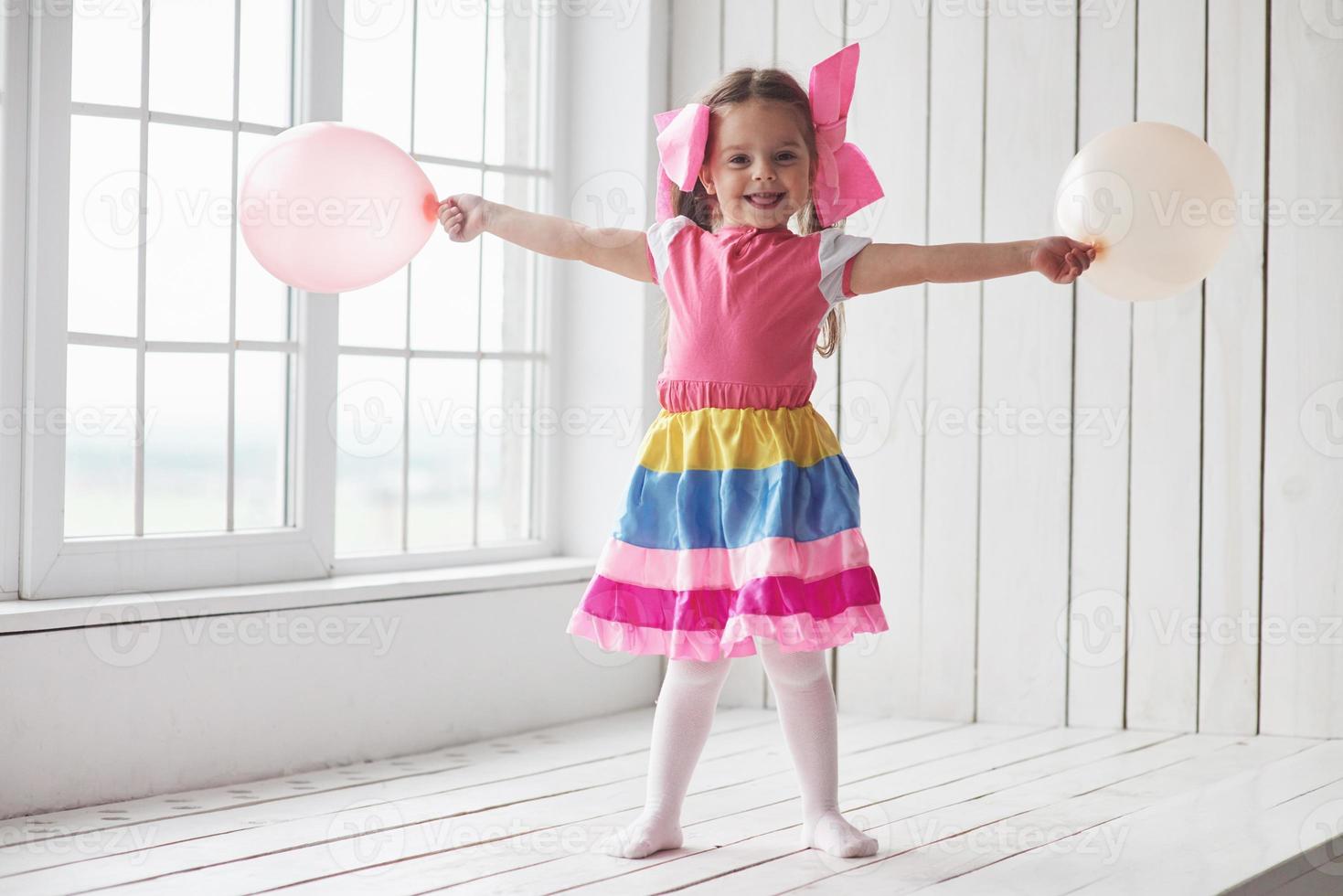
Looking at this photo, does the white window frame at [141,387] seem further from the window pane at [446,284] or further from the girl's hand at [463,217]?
the girl's hand at [463,217]

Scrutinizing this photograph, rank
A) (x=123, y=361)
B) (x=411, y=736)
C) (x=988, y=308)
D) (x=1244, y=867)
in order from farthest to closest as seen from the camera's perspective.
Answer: (x=988, y=308) < (x=411, y=736) < (x=123, y=361) < (x=1244, y=867)

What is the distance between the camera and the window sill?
1.93m

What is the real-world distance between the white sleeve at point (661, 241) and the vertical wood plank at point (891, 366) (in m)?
0.94

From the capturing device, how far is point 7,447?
1.97 metres

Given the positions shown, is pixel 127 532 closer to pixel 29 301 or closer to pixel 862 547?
pixel 29 301

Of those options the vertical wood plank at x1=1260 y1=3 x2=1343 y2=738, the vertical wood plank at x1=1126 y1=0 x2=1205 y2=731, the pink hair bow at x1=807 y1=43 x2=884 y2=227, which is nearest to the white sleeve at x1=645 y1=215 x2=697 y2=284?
the pink hair bow at x1=807 y1=43 x2=884 y2=227

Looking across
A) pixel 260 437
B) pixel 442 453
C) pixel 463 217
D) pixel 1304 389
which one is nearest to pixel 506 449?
pixel 442 453

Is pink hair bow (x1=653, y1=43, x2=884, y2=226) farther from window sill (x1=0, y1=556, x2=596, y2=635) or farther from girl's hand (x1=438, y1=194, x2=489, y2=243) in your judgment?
window sill (x1=0, y1=556, x2=596, y2=635)

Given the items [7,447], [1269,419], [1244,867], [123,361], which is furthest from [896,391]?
[7,447]

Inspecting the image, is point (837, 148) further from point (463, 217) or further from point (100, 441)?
point (100, 441)

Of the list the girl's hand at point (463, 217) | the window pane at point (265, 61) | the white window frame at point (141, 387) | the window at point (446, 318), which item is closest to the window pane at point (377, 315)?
the window at point (446, 318)

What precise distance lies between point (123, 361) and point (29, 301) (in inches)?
7.2

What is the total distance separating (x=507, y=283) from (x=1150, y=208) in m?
1.51

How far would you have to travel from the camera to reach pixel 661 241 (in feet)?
5.95
